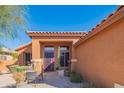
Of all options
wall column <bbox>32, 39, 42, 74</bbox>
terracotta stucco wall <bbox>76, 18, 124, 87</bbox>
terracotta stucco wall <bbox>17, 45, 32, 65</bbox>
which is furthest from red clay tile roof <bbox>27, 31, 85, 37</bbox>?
terracotta stucco wall <bbox>76, 18, 124, 87</bbox>

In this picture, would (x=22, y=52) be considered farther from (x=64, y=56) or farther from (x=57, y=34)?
(x=57, y=34)

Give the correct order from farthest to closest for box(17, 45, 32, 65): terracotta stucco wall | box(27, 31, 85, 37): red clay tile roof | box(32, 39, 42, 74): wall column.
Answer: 1. box(17, 45, 32, 65): terracotta stucco wall
2. box(32, 39, 42, 74): wall column
3. box(27, 31, 85, 37): red clay tile roof

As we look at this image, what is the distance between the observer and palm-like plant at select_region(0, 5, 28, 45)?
31.6 ft

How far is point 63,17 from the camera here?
1992cm

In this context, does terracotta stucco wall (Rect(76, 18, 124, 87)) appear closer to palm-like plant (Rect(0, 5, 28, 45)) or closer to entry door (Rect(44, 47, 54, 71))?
palm-like plant (Rect(0, 5, 28, 45))

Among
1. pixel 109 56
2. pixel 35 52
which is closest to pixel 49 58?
pixel 35 52

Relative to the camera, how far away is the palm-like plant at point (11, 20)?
9635 millimetres

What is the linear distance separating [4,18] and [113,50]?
5.41m

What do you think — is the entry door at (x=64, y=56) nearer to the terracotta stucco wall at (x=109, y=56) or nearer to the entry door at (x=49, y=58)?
the entry door at (x=49, y=58)

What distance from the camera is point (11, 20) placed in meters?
10.1

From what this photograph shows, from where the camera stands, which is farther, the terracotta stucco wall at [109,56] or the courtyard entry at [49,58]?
the courtyard entry at [49,58]

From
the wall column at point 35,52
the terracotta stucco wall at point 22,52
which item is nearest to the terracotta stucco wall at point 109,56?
the wall column at point 35,52
